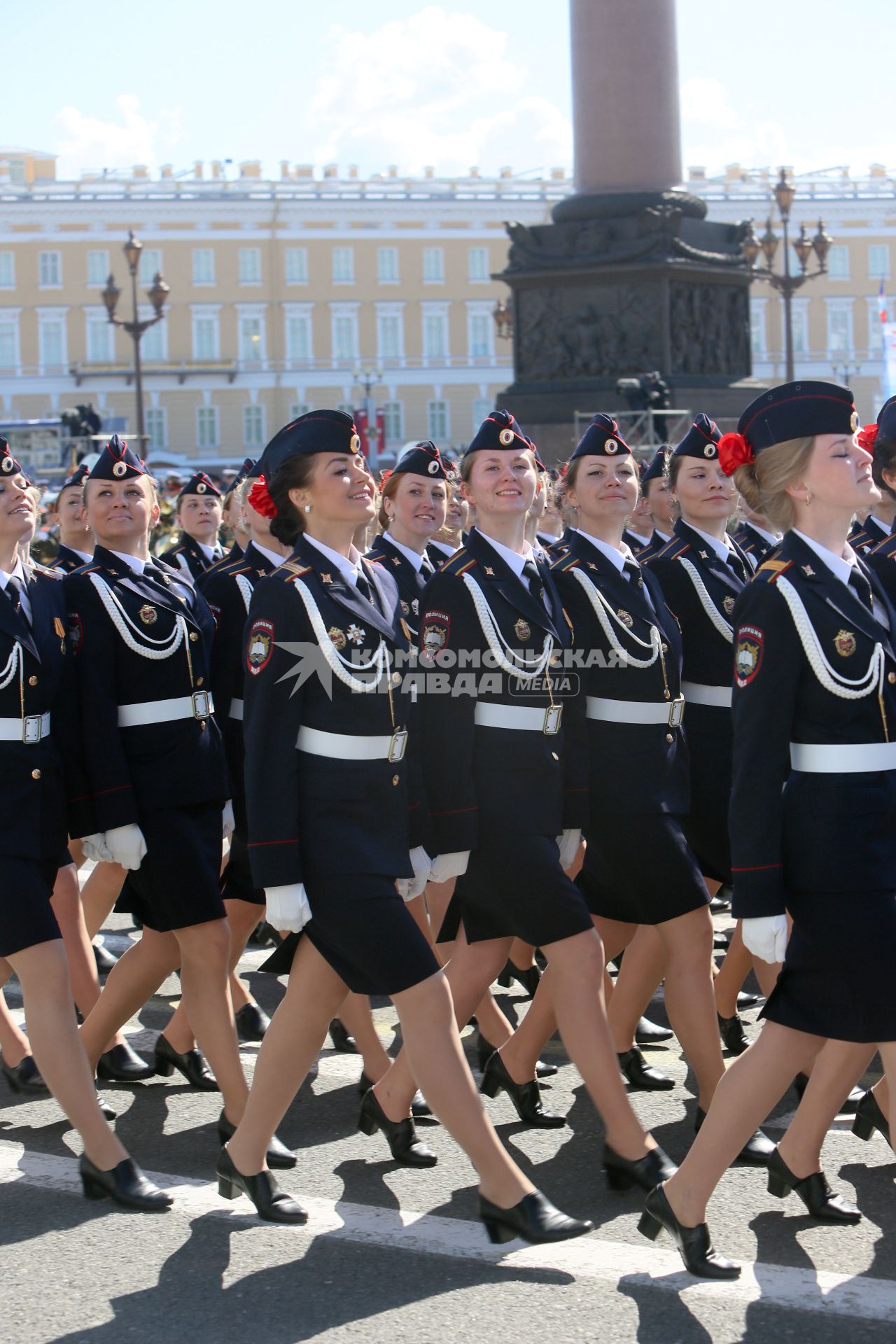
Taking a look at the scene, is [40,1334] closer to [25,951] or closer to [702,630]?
[25,951]

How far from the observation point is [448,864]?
450 cm

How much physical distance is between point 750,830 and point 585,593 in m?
1.35

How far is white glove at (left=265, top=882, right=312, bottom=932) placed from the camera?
404 centimetres

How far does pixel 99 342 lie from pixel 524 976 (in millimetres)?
70328

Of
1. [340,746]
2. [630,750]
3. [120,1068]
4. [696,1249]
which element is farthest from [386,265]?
[696,1249]

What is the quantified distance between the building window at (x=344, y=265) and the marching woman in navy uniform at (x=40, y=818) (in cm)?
7029

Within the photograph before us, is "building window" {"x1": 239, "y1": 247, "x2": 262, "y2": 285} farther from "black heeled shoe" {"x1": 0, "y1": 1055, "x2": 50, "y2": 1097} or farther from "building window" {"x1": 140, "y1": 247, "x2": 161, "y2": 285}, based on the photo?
"black heeled shoe" {"x1": 0, "y1": 1055, "x2": 50, "y2": 1097}

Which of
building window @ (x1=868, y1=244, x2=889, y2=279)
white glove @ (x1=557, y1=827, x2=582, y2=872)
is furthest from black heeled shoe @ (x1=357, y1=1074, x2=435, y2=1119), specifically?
building window @ (x1=868, y1=244, x2=889, y2=279)

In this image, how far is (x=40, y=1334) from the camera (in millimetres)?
3725

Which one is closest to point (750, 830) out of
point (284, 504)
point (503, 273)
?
point (284, 504)

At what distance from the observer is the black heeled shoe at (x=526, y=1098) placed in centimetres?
509

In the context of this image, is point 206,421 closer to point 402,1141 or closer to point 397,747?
point 402,1141

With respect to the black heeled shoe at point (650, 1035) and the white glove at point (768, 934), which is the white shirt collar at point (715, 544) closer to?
the black heeled shoe at point (650, 1035)

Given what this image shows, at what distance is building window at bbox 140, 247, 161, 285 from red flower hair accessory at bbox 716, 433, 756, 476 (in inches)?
2790
